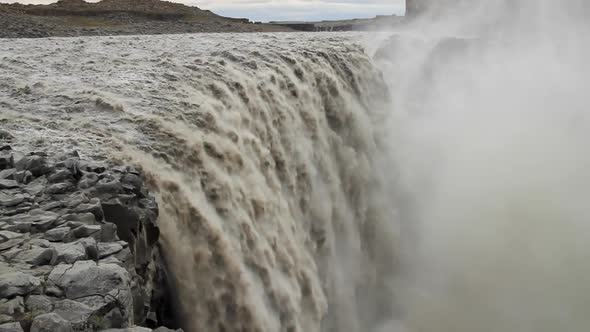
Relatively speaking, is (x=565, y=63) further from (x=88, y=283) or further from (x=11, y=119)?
(x=88, y=283)

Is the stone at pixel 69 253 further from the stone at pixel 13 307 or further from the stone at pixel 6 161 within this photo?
the stone at pixel 6 161

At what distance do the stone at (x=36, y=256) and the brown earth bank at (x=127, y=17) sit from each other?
940 inches

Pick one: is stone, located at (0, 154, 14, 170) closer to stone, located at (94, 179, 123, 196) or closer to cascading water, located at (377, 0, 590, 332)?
stone, located at (94, 179, 123, 196)

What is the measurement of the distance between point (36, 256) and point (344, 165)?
999cm

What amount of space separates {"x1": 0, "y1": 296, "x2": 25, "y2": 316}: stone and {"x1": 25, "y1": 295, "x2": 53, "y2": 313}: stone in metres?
0.04

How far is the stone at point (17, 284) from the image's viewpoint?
3.74m

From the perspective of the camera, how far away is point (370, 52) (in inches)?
764

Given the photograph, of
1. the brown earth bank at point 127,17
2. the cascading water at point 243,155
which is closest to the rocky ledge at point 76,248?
the cascading water at point 243,155

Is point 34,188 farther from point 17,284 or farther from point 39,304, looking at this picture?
point 39,304

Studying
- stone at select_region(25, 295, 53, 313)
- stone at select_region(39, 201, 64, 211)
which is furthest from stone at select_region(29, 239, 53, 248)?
stone at select_region(25, 295, 53, 313)

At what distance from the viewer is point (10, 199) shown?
197 inches

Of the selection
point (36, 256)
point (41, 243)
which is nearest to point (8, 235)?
point (41, 243)

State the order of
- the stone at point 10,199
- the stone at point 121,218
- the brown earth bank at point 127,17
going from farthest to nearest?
the brown earth bank at point 127,17, the stone at point 121,218, the stone at point 10,199

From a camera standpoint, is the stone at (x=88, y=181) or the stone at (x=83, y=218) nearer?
the stone at (x=83, y=218)
